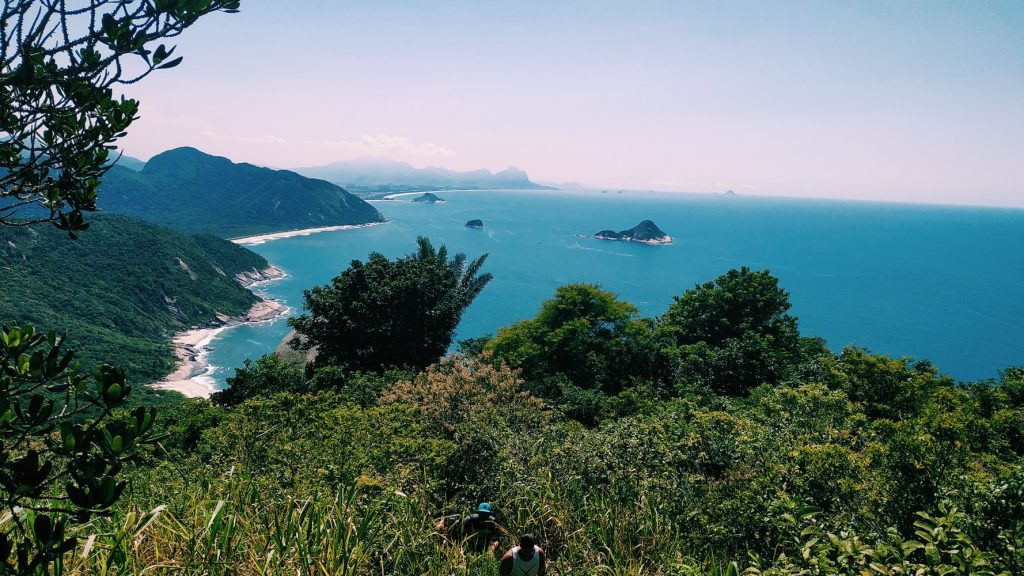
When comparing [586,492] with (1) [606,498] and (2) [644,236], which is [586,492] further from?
(2) [644,236]

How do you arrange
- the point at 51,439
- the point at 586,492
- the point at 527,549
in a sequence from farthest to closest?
the point at 586,492, the point at 527,549, the point at 51,439

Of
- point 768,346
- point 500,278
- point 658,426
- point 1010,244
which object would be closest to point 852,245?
point 1010,244

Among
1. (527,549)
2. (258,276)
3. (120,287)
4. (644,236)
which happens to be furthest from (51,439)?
(644,236)

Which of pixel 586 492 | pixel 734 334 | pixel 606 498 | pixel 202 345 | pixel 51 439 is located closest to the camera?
pixel 51 439

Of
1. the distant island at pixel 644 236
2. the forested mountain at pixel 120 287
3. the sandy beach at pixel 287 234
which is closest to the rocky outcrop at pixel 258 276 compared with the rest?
the forested mountain at pixel 120 287

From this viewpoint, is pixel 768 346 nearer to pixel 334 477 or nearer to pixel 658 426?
pixel 658 426

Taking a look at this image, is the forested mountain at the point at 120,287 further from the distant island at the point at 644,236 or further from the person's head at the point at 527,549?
the distant island at the point at 644,236

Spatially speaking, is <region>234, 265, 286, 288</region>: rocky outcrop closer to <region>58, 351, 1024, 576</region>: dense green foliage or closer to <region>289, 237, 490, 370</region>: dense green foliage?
<region>289, 237, 490, 370</region>: dense green foliage
